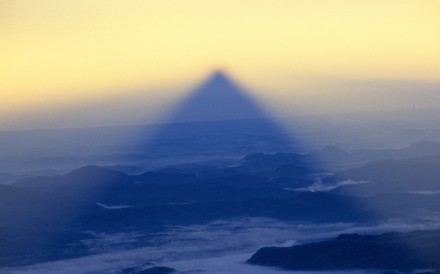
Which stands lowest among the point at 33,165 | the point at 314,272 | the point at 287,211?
the point at 314,272

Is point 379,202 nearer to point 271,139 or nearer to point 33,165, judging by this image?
point 33,165

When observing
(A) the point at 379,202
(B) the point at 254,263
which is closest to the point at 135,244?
(B) the point at 254,263

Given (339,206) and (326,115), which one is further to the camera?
(326,115)

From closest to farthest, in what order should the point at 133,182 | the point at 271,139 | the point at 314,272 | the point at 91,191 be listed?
the point at 314,272 < the point at 91,191 < the point at 133,182 < the point at 271,139

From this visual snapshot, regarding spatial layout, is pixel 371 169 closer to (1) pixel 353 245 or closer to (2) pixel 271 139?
(1) pixel 353 245

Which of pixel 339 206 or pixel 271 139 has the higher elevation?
pixel 271 139

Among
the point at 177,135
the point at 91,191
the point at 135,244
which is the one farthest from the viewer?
the point at 177,135

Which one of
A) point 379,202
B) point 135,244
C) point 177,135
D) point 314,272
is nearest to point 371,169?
point 379,202

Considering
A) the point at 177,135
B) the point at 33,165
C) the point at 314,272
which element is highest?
the point at 177,135

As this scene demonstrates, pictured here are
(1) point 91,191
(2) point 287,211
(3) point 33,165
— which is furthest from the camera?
(3) point 33,165
